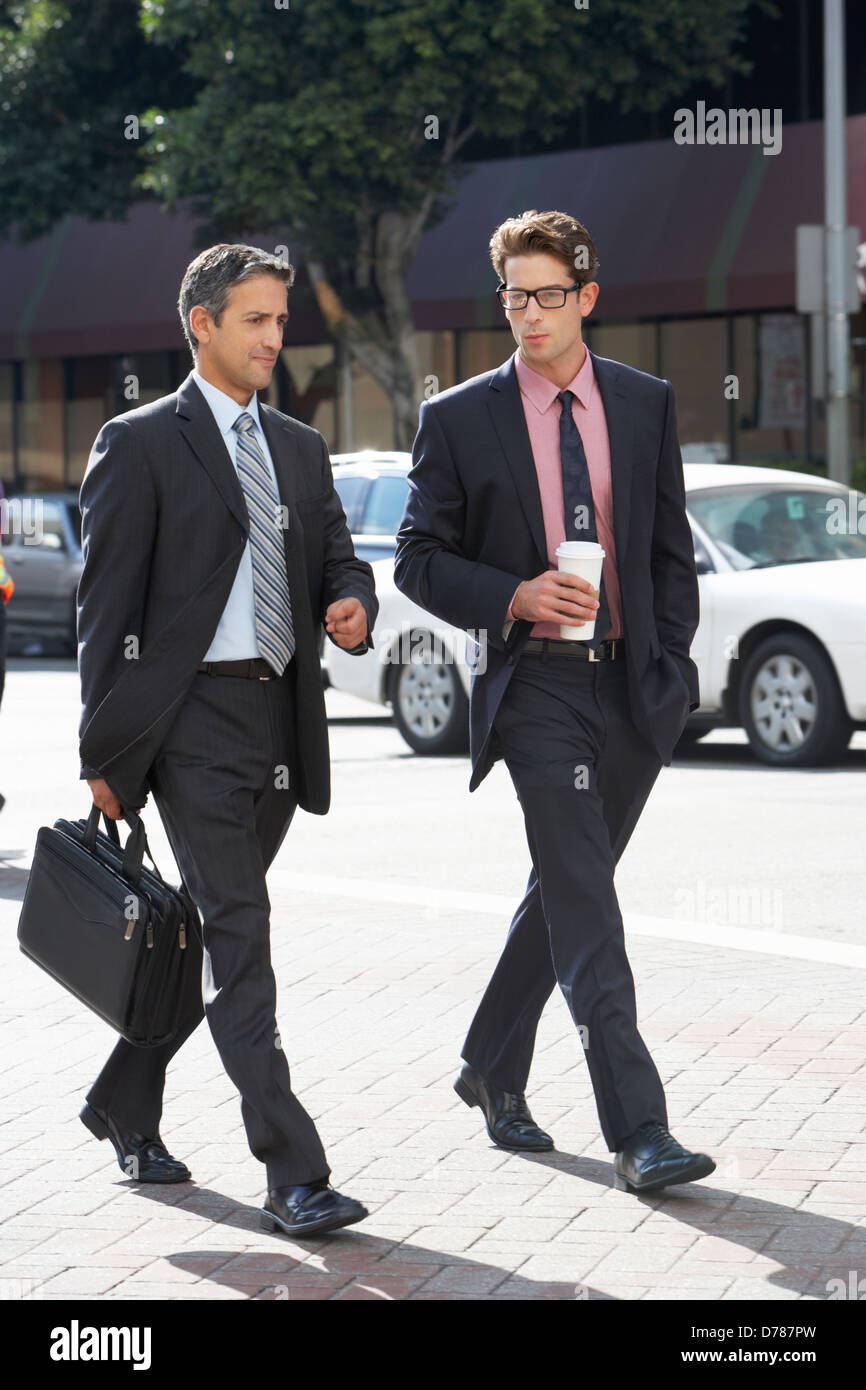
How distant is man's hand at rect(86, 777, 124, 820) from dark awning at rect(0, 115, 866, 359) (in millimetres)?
19692

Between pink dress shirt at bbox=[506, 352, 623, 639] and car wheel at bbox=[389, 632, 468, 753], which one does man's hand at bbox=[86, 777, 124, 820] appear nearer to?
pink dress shirt at bbox=[506, 352, 623, 639]

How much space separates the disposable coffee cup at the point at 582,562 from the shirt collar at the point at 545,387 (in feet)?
1.42

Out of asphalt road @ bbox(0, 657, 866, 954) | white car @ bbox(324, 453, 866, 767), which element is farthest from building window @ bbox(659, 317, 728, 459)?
white car @ bbox(324, 453, 866, 767)

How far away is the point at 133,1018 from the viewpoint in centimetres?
470

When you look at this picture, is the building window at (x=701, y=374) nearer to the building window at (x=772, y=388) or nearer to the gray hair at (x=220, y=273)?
the building window at (x=772, y=388)

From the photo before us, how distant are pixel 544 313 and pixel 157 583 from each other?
1043 millimetres

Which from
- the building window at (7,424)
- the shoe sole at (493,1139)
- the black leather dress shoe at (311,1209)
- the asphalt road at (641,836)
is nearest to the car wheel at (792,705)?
the asphalt road at (641,836)

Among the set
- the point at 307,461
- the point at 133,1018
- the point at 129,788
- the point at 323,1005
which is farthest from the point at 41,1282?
the point at 323,1005

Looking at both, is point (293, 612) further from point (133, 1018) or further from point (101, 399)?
point (101, 399)

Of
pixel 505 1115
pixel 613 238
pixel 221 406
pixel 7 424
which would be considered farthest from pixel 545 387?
pixel 7 424

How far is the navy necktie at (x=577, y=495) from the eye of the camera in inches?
193

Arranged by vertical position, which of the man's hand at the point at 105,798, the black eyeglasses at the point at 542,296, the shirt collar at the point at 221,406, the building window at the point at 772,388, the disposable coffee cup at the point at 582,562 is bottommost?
the man's hand at the point at 105,798

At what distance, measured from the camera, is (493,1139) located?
519cm

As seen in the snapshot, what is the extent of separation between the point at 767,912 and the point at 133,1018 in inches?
155
